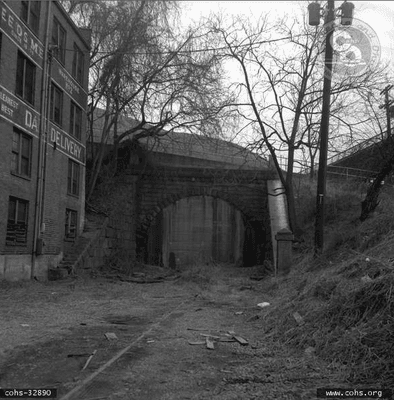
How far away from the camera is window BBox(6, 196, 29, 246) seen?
16.6 m

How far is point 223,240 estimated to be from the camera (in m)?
35.5

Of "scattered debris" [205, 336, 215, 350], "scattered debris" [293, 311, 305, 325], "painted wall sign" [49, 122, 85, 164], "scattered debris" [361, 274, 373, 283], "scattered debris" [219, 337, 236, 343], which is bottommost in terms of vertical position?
"scattered debris" [219, 337, 236, 343]

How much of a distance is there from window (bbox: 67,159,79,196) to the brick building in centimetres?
4

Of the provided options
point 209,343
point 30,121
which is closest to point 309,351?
point 209,343

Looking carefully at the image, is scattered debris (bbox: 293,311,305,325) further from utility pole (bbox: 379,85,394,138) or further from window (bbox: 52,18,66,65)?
window (bbox: 52,18,66,65)

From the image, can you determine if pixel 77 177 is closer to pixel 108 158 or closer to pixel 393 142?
pixel 108 158

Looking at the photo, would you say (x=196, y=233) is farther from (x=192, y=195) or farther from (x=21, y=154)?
(x=21, y=154)

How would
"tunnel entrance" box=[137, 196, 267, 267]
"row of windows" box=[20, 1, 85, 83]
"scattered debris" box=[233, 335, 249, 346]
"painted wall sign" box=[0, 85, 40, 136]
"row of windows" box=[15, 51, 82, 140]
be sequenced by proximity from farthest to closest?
"tunnel entrance" box=[137, 196, 267, 267]
"row of windows" box=[20, 1, 85, 83]
"row of windows" box=[15, 51, 82, 140]
"painted wall sign" box=[0, 85, 40, 136]
"scattered debris" box=[233, 335, 249, 346]

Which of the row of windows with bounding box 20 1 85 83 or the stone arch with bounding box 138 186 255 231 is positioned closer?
the row of windows with bounding box 20 1 85 83

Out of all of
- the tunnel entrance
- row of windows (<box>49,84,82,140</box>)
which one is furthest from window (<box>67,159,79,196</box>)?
the tunnel entrance

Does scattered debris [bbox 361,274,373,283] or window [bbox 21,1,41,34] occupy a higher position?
window [bbox 21,1,41,34]

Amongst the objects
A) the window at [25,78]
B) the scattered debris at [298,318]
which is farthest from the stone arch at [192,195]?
the scattered debris at [298,318]

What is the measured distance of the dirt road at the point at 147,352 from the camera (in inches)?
212

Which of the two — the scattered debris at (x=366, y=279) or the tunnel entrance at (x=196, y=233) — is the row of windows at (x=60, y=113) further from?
the scattered debris at (x=366, y=279)
